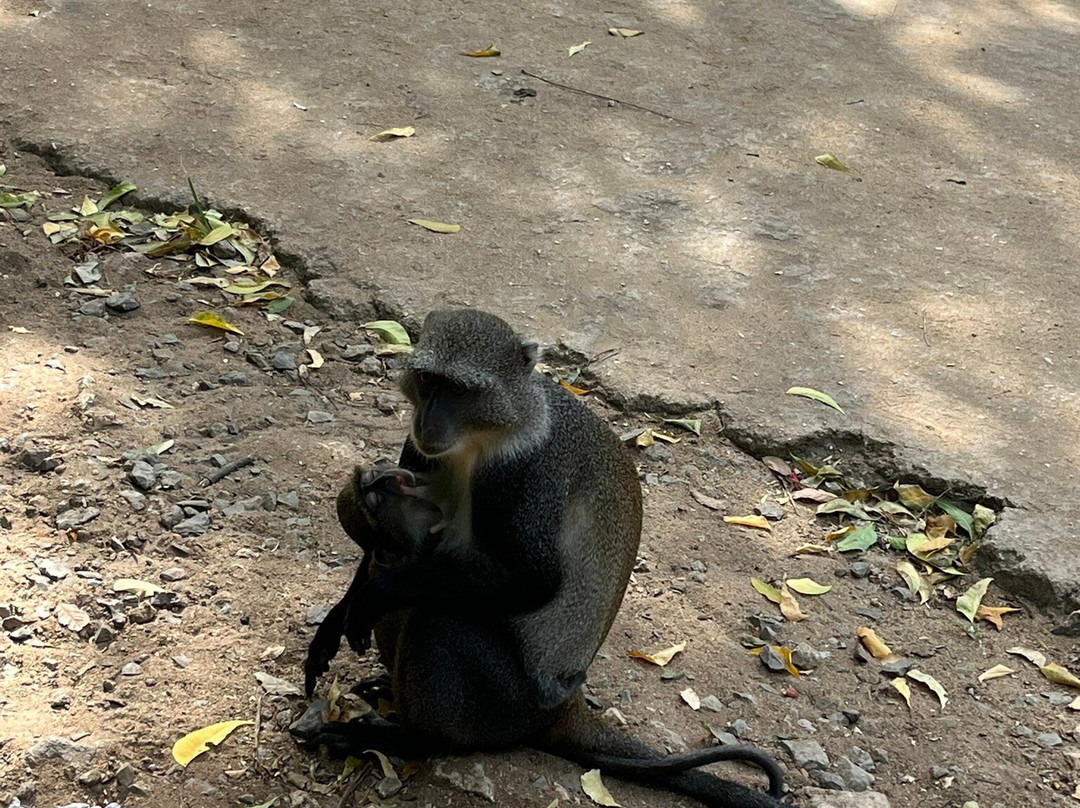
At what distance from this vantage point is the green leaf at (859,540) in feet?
15.3

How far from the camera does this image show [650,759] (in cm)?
348

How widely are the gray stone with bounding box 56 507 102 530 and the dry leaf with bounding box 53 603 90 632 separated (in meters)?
0.37

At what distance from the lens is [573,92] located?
757cm

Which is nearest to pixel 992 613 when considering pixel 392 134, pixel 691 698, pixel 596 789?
pixel 691 698

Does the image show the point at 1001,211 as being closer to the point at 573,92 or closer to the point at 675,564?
the point at 573,92

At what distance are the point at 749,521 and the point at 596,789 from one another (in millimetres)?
1580

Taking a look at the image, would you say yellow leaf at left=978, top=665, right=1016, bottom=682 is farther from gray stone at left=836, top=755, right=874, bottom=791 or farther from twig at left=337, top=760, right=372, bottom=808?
twig at left=337, top=760, right=372, bottom=808

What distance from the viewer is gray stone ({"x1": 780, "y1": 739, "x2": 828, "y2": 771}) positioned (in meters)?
3.71

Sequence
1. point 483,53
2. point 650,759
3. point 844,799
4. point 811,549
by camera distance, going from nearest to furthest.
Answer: point 650,759, point 844,799, point 811,549, point 483,53

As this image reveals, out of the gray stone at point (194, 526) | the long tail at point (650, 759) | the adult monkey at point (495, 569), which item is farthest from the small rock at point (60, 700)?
the long tail at point (650, 759)

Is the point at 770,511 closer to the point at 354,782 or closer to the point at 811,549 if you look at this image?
the point at 811,549

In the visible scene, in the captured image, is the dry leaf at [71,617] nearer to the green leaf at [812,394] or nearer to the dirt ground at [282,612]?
the dirt ground at [282,612]

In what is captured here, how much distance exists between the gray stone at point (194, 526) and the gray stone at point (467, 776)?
4.05 feet

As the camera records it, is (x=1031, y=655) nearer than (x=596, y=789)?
No
